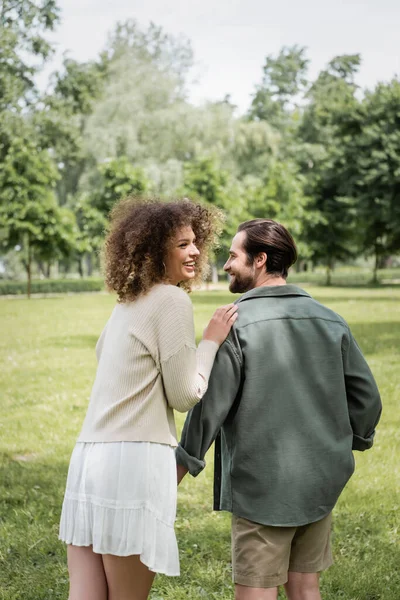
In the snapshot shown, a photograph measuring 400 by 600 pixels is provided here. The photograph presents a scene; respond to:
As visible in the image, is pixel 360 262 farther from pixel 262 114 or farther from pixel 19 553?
pixel 19 553

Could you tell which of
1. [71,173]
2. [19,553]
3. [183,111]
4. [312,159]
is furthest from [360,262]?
[19,553]

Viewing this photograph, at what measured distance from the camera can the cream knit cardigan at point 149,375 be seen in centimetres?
260

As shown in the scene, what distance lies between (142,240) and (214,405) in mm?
632

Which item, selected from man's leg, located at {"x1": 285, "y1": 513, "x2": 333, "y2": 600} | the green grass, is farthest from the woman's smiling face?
the green grass

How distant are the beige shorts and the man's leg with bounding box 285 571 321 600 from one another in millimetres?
22

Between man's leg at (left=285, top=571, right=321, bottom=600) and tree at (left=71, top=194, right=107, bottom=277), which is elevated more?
tree at (left=71, top=194, right=107, bottom=277)

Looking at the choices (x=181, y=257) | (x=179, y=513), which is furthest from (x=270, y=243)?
(x=179, y=513)

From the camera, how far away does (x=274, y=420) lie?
2.75 meters

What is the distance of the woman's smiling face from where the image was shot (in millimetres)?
2760

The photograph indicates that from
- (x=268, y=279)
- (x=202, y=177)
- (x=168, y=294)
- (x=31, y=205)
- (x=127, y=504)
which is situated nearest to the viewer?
(x=127, y=504)

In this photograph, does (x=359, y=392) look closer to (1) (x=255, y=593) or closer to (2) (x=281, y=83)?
(1) (x=255, y=593)

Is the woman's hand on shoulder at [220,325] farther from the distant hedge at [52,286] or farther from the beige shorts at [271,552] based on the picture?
the distant hedge at [52,286]

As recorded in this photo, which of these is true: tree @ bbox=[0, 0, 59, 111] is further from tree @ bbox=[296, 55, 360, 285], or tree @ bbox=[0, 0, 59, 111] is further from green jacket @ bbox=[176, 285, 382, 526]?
green jacket @ bbox=[176, 285, 382, 526]

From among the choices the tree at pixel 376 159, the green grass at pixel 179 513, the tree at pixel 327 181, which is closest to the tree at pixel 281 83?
the tree at pixel 327 181
